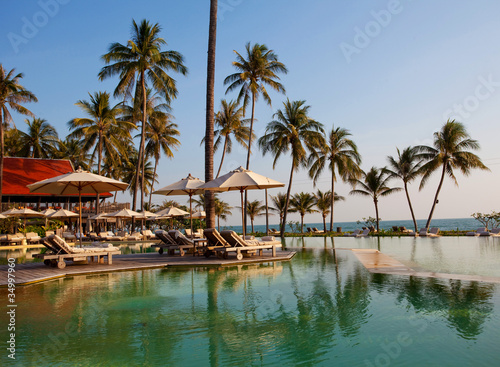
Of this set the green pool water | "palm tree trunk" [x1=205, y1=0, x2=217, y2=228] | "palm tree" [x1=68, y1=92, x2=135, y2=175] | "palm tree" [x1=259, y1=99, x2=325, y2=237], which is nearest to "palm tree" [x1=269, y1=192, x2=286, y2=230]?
"palm tree" [x1=259, y1=99, x2=325, y2=237]

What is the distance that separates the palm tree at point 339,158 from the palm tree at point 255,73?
23.2 ft

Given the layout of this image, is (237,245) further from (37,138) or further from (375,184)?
(37,138)

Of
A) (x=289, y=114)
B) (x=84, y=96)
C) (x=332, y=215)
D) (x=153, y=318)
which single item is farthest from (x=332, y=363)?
(x=84, y=96)

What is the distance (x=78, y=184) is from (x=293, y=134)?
54.5 ft

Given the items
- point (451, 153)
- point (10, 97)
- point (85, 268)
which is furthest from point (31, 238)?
point (451, 153)

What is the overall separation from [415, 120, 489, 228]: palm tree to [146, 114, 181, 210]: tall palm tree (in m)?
21.8

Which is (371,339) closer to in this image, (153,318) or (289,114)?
Answer: (153,318)

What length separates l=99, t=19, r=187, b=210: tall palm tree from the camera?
2459 cm

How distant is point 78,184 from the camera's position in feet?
38.7

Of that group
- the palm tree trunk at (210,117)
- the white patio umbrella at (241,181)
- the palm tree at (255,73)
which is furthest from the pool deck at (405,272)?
the palm tree at (255,73)

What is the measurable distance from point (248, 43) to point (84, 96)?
46.9ft

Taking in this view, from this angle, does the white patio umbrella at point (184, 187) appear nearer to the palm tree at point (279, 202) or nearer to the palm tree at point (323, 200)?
the palm tree at point (279, 202)

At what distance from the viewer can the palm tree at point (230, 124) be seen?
99.3ft

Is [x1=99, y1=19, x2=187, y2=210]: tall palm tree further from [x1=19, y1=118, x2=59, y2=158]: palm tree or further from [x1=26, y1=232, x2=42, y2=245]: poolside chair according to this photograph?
[x1=19, y1=118, x2=59, y2=158]: palm tree
